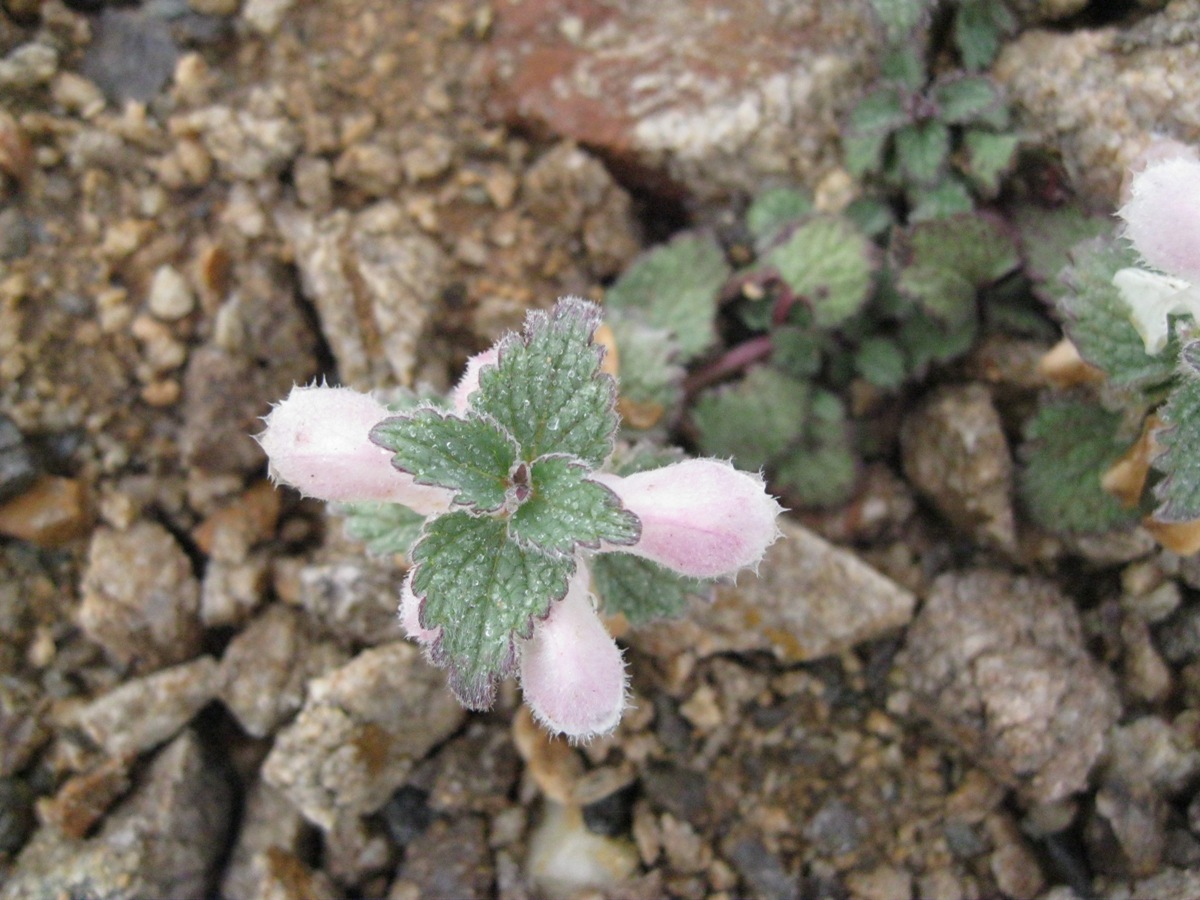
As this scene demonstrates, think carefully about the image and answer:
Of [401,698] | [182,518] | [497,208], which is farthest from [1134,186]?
[182,518]

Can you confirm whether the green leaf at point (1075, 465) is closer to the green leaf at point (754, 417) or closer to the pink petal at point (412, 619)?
the green leaf at point (754, 417)

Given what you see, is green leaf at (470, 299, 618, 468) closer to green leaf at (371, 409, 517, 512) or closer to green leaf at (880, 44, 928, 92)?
green leaf at (371, 409, 517, 512)

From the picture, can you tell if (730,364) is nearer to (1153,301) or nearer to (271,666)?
(1153,301)

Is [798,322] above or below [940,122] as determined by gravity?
below

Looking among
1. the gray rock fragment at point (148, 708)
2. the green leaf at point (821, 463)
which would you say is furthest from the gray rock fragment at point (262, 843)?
the green leaf at point (821, 463)

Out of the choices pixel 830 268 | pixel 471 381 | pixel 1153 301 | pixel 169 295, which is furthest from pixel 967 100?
pixel 169 295

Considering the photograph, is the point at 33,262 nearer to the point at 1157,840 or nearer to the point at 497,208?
the point at 497,208

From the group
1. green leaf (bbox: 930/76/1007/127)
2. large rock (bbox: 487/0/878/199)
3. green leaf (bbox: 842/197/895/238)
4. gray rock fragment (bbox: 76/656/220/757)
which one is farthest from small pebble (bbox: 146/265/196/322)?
green leaf (bbox: 930/76/1007/127)
